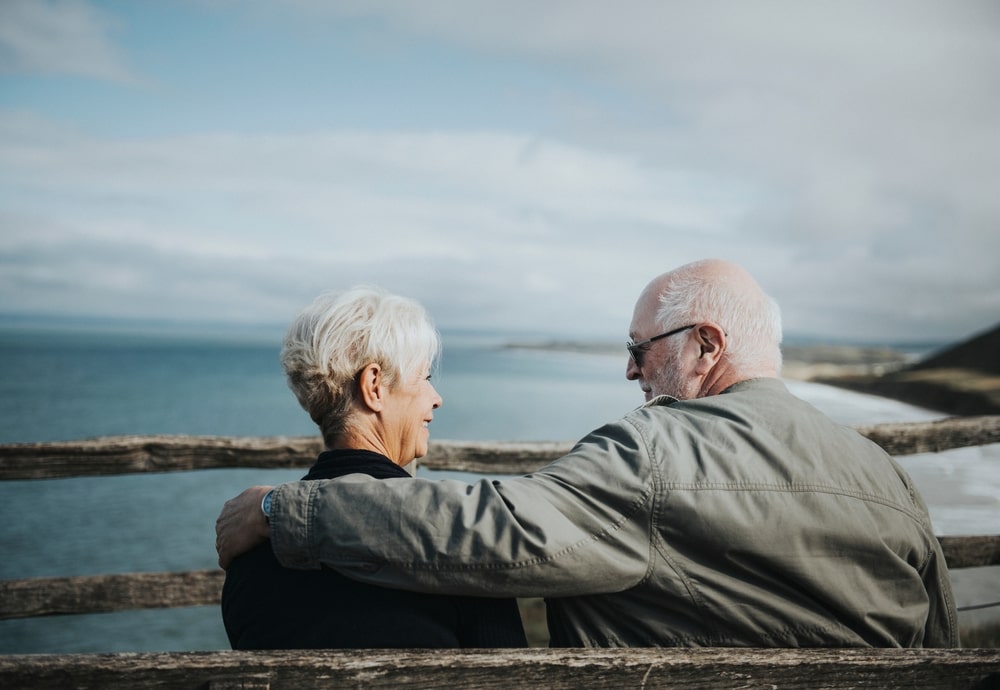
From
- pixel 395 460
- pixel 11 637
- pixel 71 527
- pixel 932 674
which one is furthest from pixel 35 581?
pixel 71 527

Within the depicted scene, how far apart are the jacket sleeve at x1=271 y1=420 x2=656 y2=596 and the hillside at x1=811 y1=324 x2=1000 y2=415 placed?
63.1ft

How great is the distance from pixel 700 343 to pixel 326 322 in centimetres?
112

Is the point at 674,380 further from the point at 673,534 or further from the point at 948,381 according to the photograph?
the point at 948,381

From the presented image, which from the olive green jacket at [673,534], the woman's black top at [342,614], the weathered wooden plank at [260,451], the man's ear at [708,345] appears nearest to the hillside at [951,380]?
the weathered wooden plank at [260,451]

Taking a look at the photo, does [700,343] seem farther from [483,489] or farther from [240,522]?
[240,522]

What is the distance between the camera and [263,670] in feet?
3.81

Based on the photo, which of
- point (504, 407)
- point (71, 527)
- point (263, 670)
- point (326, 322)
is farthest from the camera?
point (504, 407)

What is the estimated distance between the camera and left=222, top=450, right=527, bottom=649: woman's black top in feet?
4.92

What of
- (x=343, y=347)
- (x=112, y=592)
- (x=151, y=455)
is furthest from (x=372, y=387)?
(x=112, y=592)

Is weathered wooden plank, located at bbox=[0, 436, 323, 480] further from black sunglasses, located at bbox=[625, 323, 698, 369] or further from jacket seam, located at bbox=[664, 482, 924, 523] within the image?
jacket seam, located at bbox=[664, 482, 924, 523]

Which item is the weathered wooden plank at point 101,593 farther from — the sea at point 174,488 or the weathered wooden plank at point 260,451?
the sea at point 174,488

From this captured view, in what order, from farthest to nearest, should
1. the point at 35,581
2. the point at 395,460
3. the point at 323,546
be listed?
the point at 35,581 → the point at 395,460 → the point at 323,546

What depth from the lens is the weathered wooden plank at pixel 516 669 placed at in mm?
1151

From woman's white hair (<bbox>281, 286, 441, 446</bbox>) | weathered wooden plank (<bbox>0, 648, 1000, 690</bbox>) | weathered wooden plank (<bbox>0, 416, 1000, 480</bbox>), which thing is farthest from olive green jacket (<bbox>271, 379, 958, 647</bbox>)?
weathered wooden plank (<bbox>0, 416, 1000, 480</bbox>)
